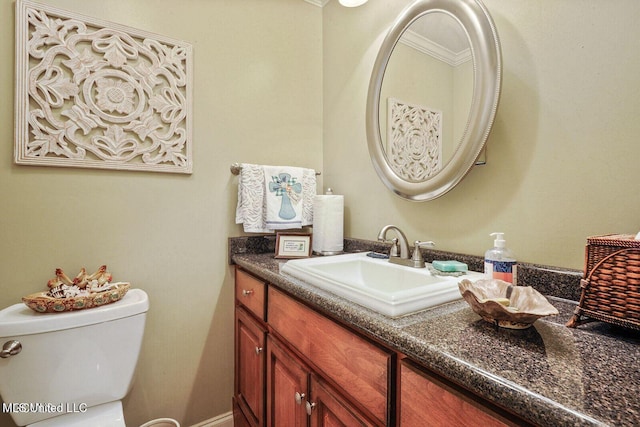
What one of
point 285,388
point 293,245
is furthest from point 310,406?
point 293,245

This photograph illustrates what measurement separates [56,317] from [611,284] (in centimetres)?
149

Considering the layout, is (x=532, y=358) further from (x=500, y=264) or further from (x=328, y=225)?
(x=328, y=225)

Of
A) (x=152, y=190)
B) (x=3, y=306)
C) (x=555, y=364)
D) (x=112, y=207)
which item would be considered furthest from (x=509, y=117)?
(x=3, y=306)

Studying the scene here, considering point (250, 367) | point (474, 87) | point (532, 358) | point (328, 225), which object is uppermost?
point (474, 87)

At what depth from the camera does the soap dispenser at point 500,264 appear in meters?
0.81

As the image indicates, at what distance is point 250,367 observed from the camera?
1315 mm

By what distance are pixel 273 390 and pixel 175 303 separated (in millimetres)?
647

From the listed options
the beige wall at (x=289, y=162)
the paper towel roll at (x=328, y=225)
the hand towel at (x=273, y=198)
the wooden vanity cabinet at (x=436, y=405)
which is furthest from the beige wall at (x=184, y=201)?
the wooden vanity cabinet at (x=436, y=405)

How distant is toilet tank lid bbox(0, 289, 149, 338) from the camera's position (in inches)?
37.1

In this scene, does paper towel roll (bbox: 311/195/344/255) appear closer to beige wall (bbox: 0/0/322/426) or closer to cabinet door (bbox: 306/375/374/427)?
beige wall (bbox: 0/0/322/426)

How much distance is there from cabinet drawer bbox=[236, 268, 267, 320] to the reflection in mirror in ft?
2.47

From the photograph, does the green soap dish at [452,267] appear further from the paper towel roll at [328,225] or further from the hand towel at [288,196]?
the hand towel at [288,196]

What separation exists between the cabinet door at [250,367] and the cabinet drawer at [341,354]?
243 mm

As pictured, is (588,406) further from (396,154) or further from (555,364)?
(396,154)
